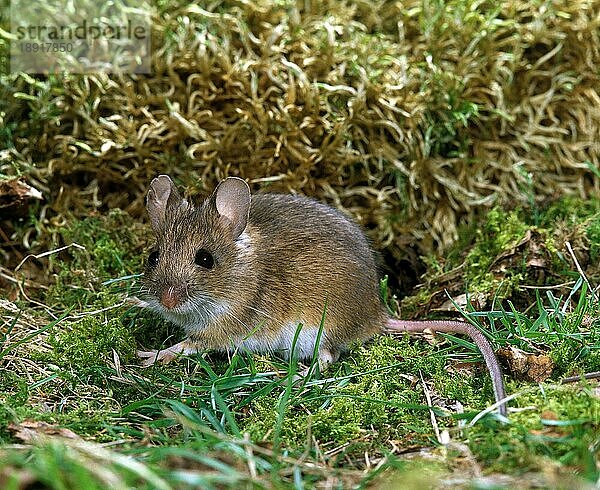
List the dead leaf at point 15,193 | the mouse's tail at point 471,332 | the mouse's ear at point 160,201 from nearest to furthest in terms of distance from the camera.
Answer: the mouse's tail at point 471,332, the mouse's ear at point 160,201, the dead leaf at point 15,193

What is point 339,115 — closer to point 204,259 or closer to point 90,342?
point 204,259

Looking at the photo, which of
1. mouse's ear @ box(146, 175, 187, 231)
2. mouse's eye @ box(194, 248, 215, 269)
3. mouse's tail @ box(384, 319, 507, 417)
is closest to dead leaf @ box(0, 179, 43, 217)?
mouse's ear @ box(146, 175, 187, 231)

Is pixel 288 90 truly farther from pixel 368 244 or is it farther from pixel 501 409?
pixel 501 409

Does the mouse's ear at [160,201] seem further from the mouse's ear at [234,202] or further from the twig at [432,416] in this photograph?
the twig at [432,416]

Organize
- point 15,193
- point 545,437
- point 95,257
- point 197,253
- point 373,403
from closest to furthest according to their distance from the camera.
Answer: point 545,437 < point 373,403 < point 197,253 < point 15,193 < point 95,257

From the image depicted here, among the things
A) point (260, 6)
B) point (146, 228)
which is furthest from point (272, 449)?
point (260, 6)

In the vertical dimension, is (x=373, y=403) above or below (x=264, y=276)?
below

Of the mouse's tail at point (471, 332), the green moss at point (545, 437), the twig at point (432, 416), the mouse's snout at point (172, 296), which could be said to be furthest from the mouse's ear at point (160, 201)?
the green moss at point (545, 437)

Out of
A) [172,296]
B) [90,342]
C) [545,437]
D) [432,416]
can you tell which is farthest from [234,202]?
[545,437]
